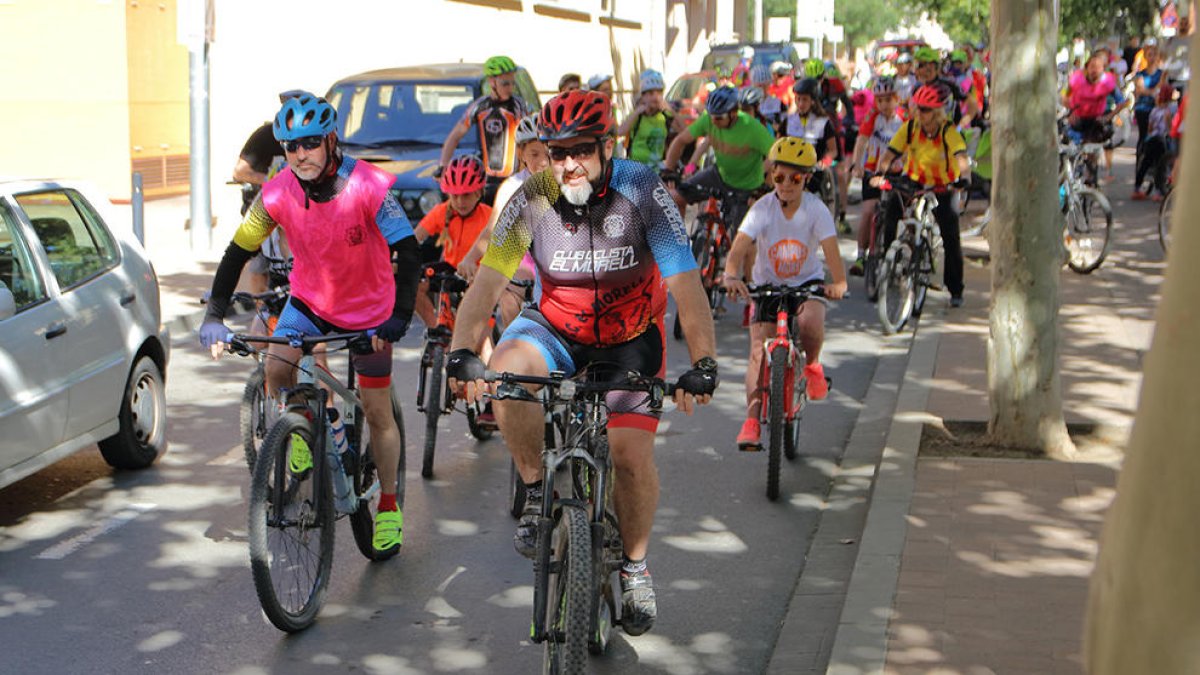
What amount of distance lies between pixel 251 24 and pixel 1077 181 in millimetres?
10444

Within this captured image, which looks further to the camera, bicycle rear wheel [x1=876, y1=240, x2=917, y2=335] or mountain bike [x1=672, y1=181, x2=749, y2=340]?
mountain bike [x1=672, y1=181, x2=749, y2=340]

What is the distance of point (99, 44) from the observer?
2184cm

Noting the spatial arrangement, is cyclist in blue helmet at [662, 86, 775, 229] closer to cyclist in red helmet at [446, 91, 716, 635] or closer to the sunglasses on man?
the sunglasses on man

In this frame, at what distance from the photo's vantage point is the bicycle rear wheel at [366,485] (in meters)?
6.42

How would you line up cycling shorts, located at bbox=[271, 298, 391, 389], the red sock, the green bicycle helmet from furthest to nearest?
the green bicycle helmet
the red sock
cycling shorts, located at bbox=[271, 298, 391, 389]

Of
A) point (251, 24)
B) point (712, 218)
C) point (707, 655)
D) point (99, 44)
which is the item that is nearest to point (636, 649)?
point (707, 655)

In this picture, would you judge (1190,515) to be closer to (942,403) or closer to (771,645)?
(771,645)

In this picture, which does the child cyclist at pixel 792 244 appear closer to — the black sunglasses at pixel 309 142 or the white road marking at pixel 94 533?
the black sunglasses at pixel 309 142

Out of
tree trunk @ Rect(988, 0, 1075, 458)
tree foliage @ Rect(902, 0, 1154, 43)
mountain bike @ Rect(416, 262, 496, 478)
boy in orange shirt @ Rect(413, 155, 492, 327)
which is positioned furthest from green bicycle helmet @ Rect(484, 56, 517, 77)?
tree foliage @ Rect(902, 0, 1154, 43)

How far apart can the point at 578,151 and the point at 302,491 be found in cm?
173

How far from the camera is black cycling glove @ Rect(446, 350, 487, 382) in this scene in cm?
489

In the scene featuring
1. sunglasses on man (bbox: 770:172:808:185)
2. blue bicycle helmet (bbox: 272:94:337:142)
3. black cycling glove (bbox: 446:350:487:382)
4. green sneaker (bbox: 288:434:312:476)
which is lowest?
green sneaker (bbox: 288:434:312:476)

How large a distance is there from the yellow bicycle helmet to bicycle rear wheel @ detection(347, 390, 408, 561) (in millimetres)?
2800

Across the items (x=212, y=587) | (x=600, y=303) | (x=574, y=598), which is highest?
(x=600, y=303)
